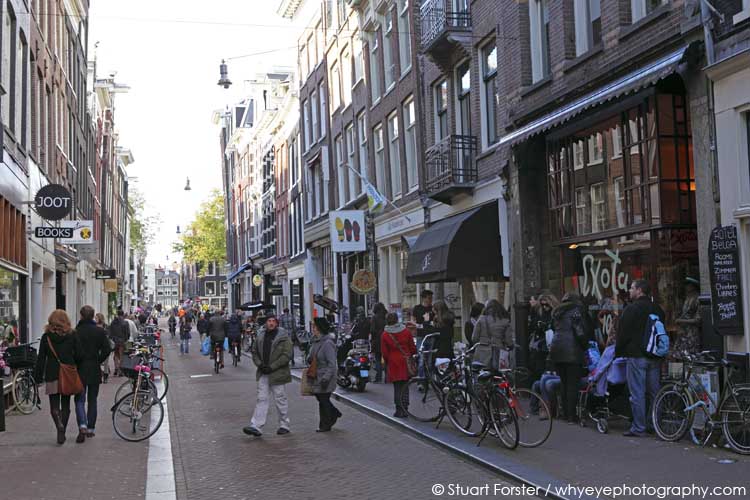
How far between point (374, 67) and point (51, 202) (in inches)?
446

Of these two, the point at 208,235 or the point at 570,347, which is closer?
the point at 570,347

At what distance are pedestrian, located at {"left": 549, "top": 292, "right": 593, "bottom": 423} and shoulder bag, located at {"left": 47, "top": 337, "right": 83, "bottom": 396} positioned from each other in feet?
20.3

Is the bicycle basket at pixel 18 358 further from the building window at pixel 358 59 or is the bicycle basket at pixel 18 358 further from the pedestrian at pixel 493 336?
the building window at pixel 358 59

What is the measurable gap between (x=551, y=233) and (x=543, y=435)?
6.35 metres

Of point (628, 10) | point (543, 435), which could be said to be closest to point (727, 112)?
point (628, 10)

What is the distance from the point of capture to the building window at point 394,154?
25625 mm

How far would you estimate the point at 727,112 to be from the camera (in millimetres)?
10398

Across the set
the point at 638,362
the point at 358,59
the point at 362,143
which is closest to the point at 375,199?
the point at 362,143

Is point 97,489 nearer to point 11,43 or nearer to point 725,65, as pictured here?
A: point 725,65

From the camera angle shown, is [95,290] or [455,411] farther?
[95,290]

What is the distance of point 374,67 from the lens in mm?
27984

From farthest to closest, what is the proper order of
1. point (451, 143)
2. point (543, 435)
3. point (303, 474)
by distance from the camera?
1. point (451, 143)
2. point (543, 435)
3. point (303, 474)

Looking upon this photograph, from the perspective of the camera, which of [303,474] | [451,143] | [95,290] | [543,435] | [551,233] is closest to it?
[303,474]

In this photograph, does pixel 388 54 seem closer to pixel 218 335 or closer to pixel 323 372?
pixel 218 335
